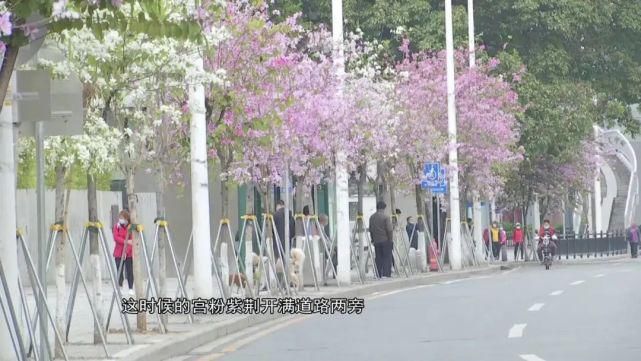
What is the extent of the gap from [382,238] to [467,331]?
1748 cm

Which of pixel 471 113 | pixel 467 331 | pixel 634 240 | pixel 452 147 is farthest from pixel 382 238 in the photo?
pixel 634 240

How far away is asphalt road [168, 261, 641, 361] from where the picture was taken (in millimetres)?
17500

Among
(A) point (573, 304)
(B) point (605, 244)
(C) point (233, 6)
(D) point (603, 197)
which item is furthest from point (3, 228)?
(D) point (603, 197)

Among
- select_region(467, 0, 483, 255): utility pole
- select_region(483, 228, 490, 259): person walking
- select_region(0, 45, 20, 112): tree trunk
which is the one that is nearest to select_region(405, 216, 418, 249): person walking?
select_region(467, 0, 483, 255): utility pole

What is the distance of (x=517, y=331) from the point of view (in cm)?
2038

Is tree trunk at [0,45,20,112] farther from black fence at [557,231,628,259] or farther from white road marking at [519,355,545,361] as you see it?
black fence at [557,231,628,259]

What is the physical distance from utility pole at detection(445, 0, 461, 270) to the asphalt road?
48.6ft

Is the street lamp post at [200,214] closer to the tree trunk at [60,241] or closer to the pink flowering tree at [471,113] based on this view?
the tree trunk at [60,241]

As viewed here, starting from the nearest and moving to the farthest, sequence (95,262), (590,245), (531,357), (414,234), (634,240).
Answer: (531,357) → (95,262) → (414,234) → (590,245) → (634,240)

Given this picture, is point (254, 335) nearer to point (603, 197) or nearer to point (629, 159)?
point (629, 159)

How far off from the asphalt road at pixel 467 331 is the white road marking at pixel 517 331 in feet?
0.04

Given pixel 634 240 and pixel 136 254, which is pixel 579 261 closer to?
pixel 634 240

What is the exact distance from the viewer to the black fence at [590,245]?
216 ft

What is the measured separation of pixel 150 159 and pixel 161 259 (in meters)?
1.38
